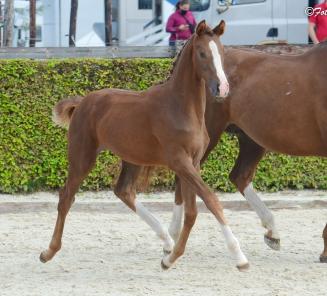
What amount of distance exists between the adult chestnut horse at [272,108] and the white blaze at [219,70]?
1454 mm

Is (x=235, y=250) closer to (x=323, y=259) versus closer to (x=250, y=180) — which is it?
(x=323, y=259)

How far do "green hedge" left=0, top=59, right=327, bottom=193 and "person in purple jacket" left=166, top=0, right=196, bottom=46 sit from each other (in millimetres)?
4006

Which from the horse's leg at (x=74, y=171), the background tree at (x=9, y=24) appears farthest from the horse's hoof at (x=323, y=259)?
the background tree at (x=9, y=24)

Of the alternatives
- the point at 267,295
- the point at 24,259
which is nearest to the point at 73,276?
the point at 24,259

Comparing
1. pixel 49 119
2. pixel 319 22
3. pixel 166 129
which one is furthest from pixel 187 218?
pixel 319 22

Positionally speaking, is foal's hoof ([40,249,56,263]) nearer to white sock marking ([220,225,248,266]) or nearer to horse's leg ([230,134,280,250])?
white sock marking ([220,225,248,266])

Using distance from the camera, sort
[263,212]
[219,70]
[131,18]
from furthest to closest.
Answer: [131,18], [263,212], [219,70]

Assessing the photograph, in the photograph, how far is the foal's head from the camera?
6004 millimetres

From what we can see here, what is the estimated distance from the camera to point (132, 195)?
725 cm

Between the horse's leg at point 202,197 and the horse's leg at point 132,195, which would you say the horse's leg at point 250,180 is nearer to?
the horse's leg at point 132,195

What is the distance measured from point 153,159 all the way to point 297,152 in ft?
4.73

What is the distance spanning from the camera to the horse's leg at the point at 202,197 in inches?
239

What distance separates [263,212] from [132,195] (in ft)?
4.17

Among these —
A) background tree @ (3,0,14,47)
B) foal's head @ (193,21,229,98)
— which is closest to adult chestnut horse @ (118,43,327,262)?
foal's head @ (193,21,229,98)
